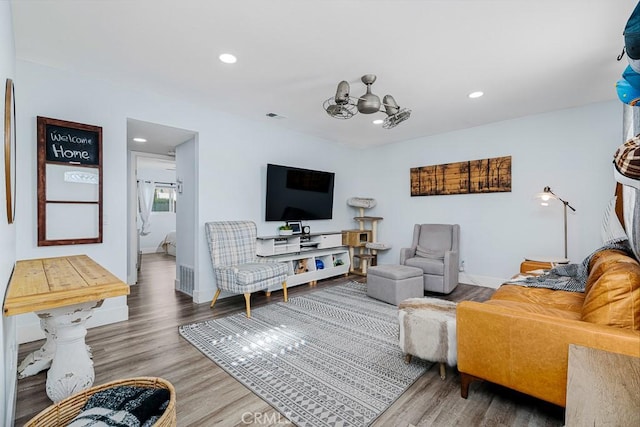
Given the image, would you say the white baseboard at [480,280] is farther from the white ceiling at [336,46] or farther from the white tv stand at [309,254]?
the white ceiling at [336,46]

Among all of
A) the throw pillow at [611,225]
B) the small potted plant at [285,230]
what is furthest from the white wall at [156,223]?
the throw pillow at [611,225]

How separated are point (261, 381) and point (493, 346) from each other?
146cm

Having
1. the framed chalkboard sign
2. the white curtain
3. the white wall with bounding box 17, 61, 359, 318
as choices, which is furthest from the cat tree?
the white curtain

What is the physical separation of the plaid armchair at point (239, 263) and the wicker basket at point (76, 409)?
1.90 meters

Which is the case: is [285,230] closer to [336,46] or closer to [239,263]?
[239,263]

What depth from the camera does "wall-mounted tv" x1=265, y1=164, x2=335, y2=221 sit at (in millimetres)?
4250

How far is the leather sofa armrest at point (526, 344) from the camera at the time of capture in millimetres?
1300


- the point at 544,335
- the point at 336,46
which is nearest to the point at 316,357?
the point at 544,335

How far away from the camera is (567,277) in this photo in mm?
2664

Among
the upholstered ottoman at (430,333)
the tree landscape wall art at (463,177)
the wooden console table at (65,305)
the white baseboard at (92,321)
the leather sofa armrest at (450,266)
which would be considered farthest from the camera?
the tree landscape wall art at (463,177)

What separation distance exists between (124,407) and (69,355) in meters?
0.73

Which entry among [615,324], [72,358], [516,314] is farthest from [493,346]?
[72,358]

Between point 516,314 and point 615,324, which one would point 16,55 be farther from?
point 615,324

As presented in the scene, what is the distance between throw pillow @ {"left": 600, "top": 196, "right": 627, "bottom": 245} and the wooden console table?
4086 millimetres
